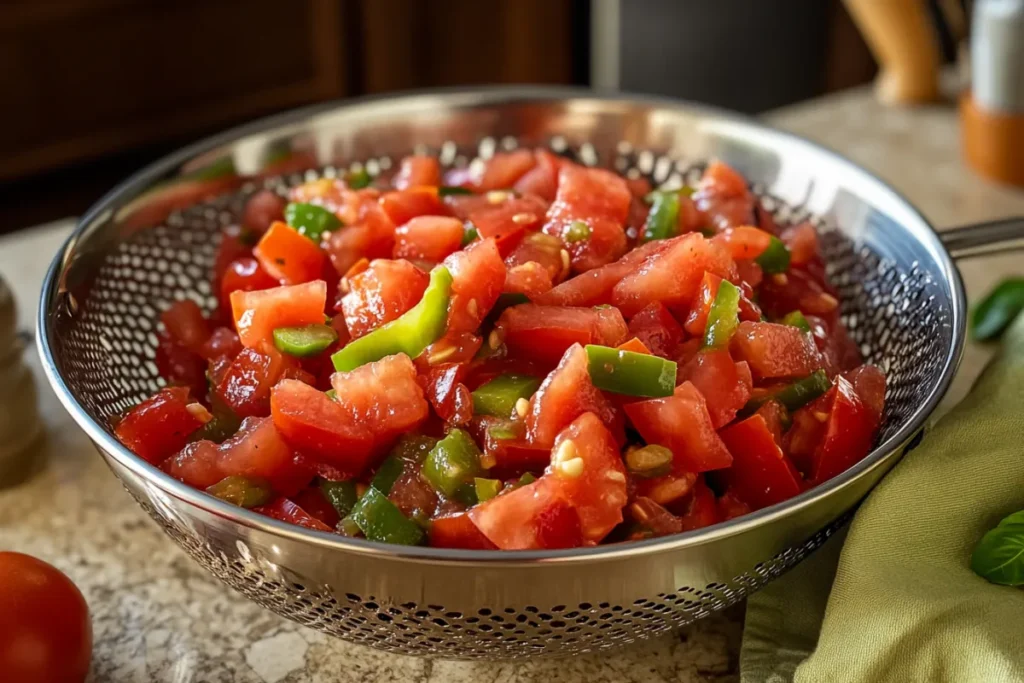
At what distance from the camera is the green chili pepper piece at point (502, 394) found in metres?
1.08

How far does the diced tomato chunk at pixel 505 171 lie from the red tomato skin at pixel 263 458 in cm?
55

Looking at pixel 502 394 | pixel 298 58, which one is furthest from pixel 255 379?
pixel 298 58

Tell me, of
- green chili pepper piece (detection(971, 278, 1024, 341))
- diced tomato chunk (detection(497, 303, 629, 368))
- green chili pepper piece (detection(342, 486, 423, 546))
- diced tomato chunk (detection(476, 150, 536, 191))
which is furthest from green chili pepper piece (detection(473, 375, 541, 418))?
green chili pepper piece (detection(971, 278, 1024, 341))

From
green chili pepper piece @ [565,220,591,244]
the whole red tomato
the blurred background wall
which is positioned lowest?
the blurred background wall

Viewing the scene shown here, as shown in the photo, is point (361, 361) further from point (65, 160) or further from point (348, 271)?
point (65, 160)

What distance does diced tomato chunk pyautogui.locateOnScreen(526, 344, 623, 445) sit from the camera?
1025 millimetres

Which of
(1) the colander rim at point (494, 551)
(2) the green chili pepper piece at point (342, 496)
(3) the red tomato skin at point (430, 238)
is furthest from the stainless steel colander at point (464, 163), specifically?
(3) the red tomato skin at point (430, 238)

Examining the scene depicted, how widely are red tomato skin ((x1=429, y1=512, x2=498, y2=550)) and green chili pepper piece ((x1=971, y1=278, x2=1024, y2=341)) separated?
904mm

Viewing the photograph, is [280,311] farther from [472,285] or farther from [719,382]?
[719,382]

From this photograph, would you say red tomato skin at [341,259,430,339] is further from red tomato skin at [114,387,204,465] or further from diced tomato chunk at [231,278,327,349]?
red tomato skin at [114,387,204,465]

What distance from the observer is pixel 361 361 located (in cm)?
110

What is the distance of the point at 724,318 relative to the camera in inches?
44.1

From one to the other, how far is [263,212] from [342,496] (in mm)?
557

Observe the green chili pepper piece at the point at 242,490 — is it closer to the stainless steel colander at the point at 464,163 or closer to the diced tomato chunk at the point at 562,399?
the stainless steel colander at the point at 464,163
